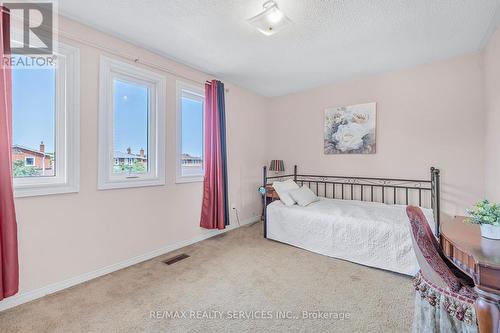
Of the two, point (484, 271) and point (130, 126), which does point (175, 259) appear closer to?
point (130, 126)

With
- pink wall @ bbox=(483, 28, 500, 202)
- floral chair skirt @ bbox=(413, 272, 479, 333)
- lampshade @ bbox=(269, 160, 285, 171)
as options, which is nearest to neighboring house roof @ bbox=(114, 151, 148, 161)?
lampshade @ bbox=(269, 160, 285, 171)

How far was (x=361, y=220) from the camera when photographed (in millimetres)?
2463

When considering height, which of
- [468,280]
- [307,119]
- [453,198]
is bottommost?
[468,280]

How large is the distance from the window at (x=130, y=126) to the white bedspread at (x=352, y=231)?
1.70m

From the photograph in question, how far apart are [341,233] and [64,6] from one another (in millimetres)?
3377

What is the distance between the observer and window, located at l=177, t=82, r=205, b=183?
9.44 feet

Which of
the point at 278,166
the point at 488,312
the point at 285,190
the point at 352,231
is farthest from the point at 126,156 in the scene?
the point at 488,312

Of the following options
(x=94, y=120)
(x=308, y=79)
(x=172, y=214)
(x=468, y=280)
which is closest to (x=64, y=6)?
(x=94, y=120)

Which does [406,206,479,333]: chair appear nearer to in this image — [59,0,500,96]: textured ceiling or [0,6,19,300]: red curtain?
[59,0,500,96]: textured ceiling

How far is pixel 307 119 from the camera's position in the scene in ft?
13.0

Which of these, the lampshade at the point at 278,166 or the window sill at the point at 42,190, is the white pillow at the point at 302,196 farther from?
the window sill at the point at 42,190

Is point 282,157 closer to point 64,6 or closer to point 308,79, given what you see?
point 308,79

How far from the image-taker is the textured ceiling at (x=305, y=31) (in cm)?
182

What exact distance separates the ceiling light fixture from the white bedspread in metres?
2.08
